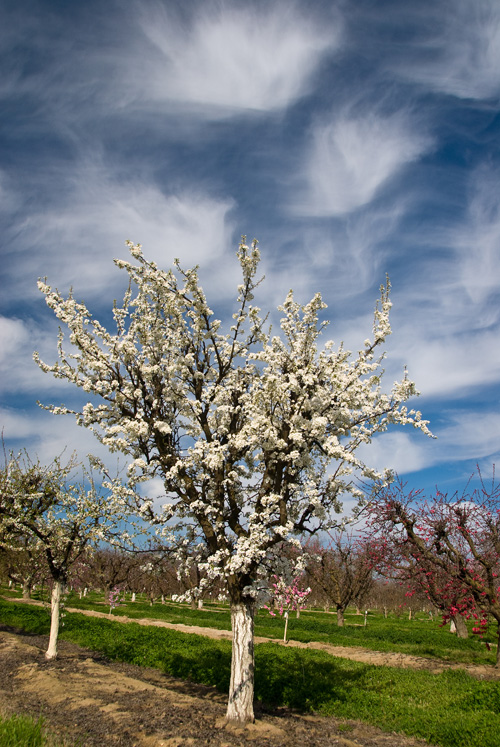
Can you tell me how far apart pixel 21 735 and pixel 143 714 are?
5.51 meters

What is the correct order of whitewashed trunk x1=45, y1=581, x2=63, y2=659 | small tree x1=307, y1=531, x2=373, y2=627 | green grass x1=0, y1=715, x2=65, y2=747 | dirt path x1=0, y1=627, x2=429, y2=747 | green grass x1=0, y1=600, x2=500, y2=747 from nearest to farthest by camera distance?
green grass x1=0, y1=715, x2=65, y2=747 → dirt path x1=0, y1=627, x2=429, y2=747 → green grass x1=0, y1=600, x2=500, y2=747 → whitewashed trunk x1=45, y1=581, x2=63, y2=659 → small tree x1=307, y1=531, x2=373, y2=627

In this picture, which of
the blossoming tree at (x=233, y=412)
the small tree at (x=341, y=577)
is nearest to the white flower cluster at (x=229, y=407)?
the blossoming tree at (x=233, y=412)

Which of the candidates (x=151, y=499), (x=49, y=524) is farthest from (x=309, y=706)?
(x=49, y=524)

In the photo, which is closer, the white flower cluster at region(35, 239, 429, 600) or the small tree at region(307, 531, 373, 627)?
the white flower cluster at region(35, 239, 429, 600)

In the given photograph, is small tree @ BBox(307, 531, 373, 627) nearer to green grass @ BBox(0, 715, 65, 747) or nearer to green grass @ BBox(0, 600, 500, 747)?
green grass @ BBox(0, 600, 500, 747)

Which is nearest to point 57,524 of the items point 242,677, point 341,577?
point 242,677

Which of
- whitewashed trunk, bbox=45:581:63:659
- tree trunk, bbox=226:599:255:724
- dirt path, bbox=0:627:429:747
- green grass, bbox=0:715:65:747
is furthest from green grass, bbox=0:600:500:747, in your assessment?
green grass, bbox=0:715:65:747

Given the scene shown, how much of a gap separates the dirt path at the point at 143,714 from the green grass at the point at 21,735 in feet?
5.55

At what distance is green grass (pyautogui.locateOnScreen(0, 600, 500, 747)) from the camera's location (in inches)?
443

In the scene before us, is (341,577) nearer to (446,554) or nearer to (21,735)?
(446,554)

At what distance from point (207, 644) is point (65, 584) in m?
7.61

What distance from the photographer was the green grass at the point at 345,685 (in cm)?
1125

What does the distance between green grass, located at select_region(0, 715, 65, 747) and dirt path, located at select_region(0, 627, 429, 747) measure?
1.69 metres

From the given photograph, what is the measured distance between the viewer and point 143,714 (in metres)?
11.0
